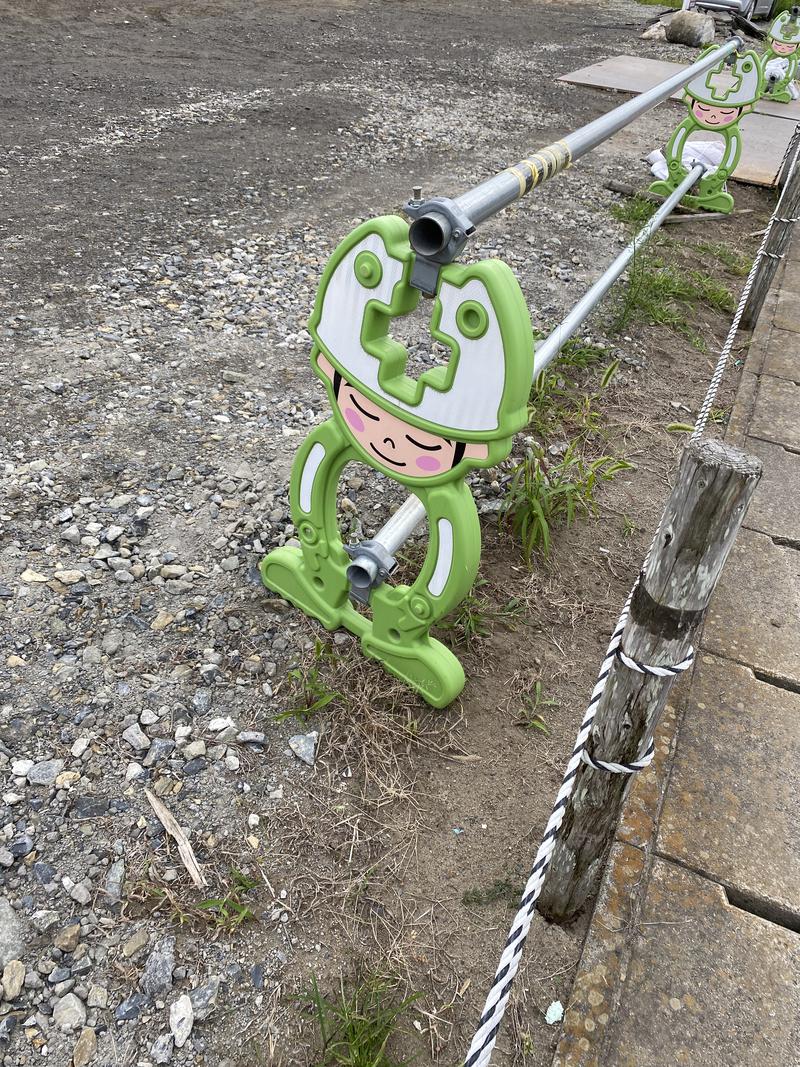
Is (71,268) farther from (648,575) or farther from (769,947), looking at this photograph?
(769,947)

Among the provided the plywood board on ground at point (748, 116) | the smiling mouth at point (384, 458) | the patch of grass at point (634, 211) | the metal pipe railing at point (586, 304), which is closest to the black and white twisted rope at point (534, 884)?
the smiling mouth at point (384, 458)

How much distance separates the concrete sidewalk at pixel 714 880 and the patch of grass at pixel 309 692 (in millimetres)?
905

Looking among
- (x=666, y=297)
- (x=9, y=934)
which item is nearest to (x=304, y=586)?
(x=9, y=934)

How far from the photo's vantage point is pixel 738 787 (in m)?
2.16

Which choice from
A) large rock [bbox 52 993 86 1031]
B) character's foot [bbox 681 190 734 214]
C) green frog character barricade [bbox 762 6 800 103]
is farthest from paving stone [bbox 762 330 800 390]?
green frog character barricade [bbox 762 6 800 103]

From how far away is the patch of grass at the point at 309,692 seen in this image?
2.27 metres

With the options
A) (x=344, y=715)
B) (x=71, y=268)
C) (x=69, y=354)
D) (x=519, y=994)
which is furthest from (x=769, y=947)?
(x=71, y=268)

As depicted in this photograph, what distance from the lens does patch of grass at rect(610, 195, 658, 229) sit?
6.12m

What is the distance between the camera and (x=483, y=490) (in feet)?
10.7

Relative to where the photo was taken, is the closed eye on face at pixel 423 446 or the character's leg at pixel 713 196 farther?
the character's leg at pixel 713 196

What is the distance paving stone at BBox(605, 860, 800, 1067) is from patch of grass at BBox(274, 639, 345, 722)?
38.2 inches

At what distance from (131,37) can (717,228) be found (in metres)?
7.21

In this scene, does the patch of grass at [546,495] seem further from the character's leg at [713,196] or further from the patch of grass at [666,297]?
the character's leg at [713,196]

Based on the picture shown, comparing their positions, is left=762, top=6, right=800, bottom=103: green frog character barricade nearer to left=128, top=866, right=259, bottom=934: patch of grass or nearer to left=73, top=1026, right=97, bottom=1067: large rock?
left=128, top=866, right=259, bottom=934: patch of grass
